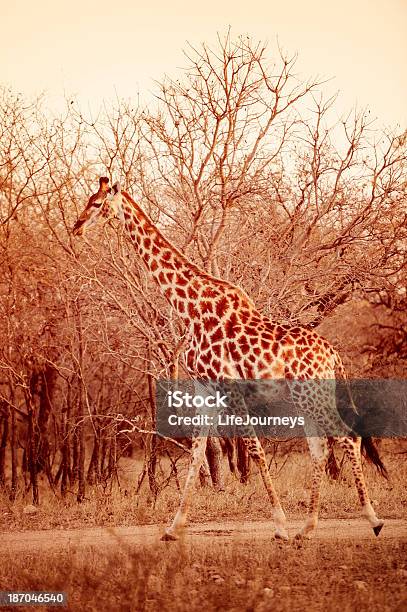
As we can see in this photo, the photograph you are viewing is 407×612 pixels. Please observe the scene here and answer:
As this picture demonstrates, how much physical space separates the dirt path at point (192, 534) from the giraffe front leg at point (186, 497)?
0.09 m

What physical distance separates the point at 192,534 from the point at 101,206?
2459 mm

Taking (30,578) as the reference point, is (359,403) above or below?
above

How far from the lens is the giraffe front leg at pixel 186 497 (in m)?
6.30

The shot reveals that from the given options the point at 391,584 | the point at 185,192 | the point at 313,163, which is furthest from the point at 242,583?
the point at 313,163

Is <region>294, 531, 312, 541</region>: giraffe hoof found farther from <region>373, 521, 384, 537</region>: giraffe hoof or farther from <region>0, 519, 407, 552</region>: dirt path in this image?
<region>373, 521, 384, 537</region>: giraffe hoof

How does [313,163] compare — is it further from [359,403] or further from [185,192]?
[359,403]

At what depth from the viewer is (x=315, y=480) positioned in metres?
6.51

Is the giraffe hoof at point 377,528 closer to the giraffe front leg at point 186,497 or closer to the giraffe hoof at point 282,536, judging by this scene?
the giraffe hoof at point 282,536

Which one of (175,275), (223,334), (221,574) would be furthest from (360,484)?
(175,275)

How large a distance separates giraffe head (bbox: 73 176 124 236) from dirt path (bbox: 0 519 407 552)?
7.17 feet

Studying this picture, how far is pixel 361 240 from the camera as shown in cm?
924

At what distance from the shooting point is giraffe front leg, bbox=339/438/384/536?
627 centimetres

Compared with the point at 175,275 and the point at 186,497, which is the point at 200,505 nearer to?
the point at 186,497

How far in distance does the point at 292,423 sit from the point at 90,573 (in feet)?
14.0
